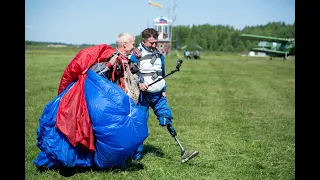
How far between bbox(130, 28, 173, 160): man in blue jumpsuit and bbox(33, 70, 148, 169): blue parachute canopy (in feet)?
3.15

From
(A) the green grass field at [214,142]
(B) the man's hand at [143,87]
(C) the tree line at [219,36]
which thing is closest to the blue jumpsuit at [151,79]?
(B) the man's hand at [143,87]

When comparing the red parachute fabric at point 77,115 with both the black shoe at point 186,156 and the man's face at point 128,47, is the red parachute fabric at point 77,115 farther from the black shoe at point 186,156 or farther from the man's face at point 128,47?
the black shoe at point 186,156

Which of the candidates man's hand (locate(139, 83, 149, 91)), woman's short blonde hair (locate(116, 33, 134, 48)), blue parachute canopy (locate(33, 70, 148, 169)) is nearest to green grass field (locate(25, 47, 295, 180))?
blue parachute canopy (locate(33, 70, 148, 169))

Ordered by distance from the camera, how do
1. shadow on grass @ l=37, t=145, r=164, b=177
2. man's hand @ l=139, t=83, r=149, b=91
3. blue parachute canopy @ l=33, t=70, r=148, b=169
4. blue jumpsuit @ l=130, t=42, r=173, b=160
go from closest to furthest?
blue parachute canopy @ l=33, t=70, r=148, b=169 → shadow on grass @ l=37, t=145, r=164, b=177 → man's hand @ l=139, t=83, r=149, b=91 → blue jumpsuit @ l=130, t=42, r=173, b=160

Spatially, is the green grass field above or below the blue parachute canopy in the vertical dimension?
below

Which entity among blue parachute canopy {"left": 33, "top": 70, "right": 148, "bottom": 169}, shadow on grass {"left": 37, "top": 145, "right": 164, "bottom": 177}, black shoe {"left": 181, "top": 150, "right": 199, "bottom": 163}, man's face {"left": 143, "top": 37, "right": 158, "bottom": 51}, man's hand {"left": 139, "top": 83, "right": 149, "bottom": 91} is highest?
man's face {"left": 143, "top": 37, "right": 158, "bottom": 51}

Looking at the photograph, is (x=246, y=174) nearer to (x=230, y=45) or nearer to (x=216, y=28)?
(x=230, y=45)

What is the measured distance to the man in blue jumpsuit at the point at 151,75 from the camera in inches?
232

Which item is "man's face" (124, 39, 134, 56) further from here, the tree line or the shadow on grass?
the tree line

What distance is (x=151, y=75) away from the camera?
595cm

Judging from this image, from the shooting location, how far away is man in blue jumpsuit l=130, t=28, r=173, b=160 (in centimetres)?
589
